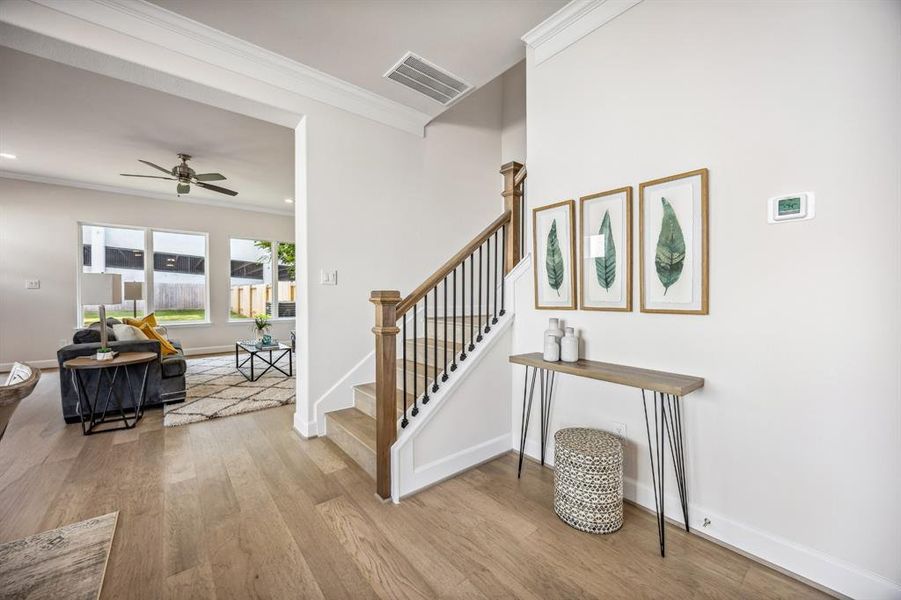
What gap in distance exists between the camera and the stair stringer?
7.16ft

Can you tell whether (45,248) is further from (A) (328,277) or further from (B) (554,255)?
(B) (554,255)

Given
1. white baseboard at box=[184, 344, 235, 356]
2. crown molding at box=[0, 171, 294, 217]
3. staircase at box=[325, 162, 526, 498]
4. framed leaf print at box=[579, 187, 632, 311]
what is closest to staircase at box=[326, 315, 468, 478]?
staircase at box=[325, 162, 526, 498]

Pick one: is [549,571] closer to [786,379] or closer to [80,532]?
[786,379]

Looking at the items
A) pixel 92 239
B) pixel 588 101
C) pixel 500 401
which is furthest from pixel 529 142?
pixel 92 239

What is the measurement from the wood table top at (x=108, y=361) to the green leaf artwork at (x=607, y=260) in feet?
12.8

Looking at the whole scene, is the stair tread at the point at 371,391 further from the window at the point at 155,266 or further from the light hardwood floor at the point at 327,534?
the window at the point at 155,266

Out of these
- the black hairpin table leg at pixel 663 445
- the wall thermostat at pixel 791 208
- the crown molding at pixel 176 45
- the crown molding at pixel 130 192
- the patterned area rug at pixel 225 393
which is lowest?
the patterned area rug at pixel 225 393

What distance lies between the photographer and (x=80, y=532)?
5.95 feet

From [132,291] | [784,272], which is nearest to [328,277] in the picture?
[784,272]

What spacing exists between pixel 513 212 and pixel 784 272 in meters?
1.71

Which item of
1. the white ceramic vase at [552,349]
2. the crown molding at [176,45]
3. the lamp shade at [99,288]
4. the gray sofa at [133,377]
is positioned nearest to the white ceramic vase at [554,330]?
the white ceramic vase at [552,349]

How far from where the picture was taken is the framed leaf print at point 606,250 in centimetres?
206

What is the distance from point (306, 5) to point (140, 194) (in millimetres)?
5913

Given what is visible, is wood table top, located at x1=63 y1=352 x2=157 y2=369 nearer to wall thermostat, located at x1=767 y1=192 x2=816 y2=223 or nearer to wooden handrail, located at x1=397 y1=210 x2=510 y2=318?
wooden handrail, located at x1=397 y1=210 x2=510 y2=318
